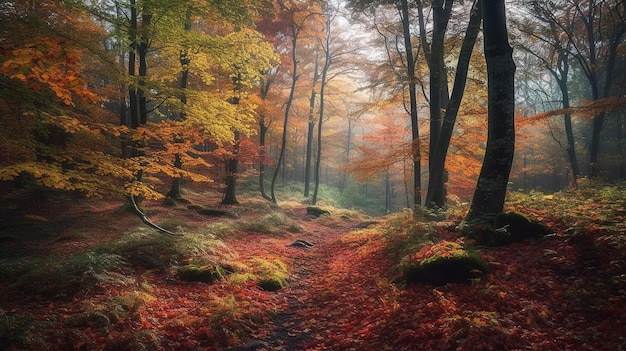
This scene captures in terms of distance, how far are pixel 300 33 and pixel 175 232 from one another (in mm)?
17008

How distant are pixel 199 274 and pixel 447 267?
230 inches

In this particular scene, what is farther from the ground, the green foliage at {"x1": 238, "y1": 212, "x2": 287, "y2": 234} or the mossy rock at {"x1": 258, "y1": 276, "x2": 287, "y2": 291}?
the green foliage at {"x1": 238, "y1": 212, "x2": 287, "y2": 234}

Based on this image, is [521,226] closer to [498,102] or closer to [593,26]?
[498,102]

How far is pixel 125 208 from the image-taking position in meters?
13.0

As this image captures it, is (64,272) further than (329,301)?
No

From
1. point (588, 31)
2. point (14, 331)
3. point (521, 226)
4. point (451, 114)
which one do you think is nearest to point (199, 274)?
point (14, 331)

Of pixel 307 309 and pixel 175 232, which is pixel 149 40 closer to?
pixel 175 232

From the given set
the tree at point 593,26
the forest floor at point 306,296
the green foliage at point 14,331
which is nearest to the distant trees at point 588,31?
the tree at point 593,26

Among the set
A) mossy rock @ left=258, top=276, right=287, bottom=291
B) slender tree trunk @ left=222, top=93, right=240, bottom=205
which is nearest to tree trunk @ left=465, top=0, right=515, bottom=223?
mossy rock @ left=258, top=276, right=287, bottom=291

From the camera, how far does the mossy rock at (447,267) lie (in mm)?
5953

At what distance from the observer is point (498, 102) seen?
7379 millimetres

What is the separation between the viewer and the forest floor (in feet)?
14.1

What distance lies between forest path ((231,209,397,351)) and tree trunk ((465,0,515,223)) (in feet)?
11.4

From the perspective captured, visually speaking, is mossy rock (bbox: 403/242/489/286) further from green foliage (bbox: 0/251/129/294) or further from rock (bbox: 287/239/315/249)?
rock (bbox: 287/239/315/249)
